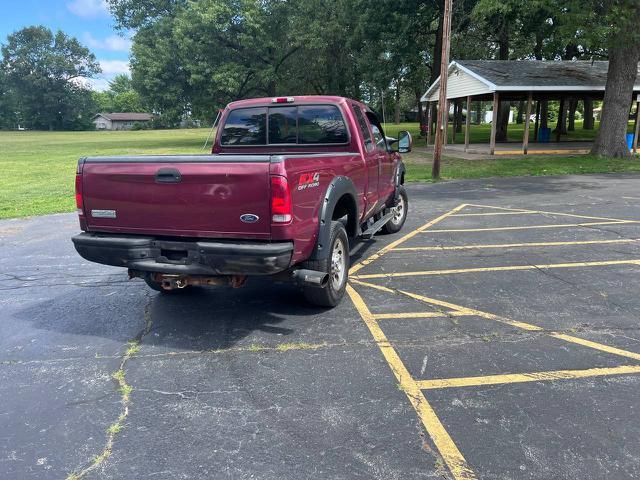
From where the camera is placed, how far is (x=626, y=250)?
6.68 meters

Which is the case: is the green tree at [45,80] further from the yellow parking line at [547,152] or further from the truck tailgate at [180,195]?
the truck tailgate at [180,195]

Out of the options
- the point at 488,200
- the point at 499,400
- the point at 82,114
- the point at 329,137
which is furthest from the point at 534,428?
the point at 82,114

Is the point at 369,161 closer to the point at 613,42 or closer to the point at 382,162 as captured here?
the point at 382,162

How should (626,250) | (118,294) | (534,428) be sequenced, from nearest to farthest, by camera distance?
(534,428) < (118,294) < (626,250)

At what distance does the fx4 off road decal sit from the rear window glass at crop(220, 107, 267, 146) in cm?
171

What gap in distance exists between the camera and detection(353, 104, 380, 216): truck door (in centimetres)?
575

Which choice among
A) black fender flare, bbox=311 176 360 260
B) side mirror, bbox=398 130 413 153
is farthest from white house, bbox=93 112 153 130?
black fender flare, bbox=311 176 360 260

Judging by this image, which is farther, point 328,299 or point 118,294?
point 118,294

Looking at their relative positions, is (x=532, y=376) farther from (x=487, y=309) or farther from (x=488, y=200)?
(x=488, y=200)

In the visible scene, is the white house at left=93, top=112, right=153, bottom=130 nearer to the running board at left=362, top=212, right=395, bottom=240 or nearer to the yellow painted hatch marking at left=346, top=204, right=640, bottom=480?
the running board at left=362, top=212, right=395, bottom=240

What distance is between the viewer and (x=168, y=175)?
12.7 feet

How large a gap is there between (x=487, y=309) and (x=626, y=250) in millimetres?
3246

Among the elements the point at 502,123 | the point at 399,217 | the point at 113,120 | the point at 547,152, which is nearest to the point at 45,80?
the point at 113,120

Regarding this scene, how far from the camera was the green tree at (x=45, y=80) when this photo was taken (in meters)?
96.9
